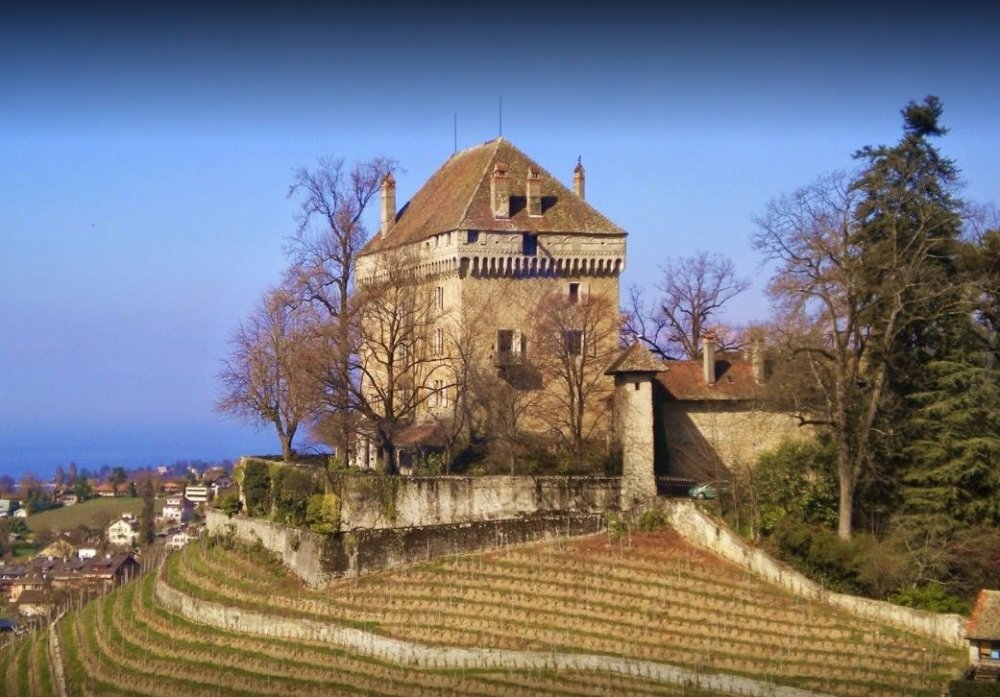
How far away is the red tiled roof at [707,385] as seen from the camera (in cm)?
4841

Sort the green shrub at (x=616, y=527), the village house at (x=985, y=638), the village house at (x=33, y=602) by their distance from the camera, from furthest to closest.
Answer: the village house at (x=33, y=602), the green shrub at (x=616, y=527), the village house at (x=985, y=638)

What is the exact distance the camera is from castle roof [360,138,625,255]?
51.6 m

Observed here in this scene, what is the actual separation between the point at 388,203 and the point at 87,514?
3982 inches

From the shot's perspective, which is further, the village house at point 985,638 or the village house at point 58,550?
the village house at point 58,550

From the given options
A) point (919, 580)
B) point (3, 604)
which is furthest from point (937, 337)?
point (3, 604)

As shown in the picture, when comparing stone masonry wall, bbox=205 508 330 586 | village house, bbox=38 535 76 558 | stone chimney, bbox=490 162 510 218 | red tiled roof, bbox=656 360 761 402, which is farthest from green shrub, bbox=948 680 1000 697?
village house, bbox=38 535 76 558

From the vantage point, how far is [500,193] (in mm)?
51594

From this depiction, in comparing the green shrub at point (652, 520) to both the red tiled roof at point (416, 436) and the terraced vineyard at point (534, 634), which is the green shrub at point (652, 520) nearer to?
the terraced vineyard at point (534, 634)

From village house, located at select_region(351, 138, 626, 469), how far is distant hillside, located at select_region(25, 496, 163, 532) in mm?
92482

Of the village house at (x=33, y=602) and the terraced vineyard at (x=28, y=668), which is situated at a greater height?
the terraced vineyard at (x=28, y=668)

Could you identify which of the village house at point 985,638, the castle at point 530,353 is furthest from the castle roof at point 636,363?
the village house at point 985,638

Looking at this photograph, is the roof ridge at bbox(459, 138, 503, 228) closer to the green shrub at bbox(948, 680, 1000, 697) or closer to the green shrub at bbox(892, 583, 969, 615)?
the green shrub at bbox(892, 583, 969, 615)

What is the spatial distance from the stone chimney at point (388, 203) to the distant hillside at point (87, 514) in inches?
3436

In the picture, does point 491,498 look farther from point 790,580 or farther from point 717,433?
point 790,580
